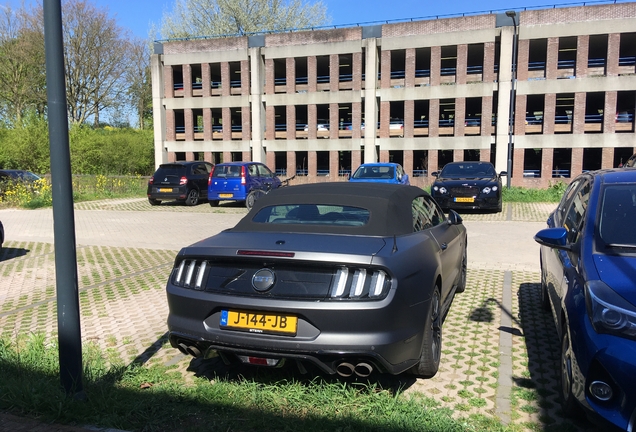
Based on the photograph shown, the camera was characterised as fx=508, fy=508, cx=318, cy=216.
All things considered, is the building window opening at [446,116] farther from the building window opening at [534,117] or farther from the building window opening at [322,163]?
the building window opening at [322,163]

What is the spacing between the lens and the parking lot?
3766mm

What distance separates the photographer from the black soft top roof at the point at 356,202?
4.02 m

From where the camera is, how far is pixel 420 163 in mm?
Answer: 37750

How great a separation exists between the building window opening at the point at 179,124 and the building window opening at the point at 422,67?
1934 cm

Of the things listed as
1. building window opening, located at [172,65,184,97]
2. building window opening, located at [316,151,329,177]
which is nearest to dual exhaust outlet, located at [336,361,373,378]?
building window opening, located at [316,151,329,177]

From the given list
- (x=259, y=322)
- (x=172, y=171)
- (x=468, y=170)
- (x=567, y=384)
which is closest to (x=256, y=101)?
(x=172, y=171)

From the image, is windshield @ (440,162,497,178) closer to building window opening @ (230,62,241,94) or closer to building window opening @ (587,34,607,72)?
building window opening @ (587,34,607,72)

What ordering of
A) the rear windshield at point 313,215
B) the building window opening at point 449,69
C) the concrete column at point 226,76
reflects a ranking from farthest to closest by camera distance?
the concrete column at point 226,76 < the building window opening at point 449,69 < the rear windshield at point 313,215

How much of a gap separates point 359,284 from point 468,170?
15384mm

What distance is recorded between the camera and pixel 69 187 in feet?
10.9

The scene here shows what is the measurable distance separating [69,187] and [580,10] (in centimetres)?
3619

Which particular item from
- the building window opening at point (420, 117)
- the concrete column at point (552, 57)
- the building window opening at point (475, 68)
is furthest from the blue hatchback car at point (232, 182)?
the concrete column at point (552, 57)

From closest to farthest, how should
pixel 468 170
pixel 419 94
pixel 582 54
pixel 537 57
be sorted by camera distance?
pixel 468 170, pixel 582 54, pixel 419 94, pixel 537 57

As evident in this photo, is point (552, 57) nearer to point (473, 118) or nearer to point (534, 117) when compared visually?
point (534, 117)
